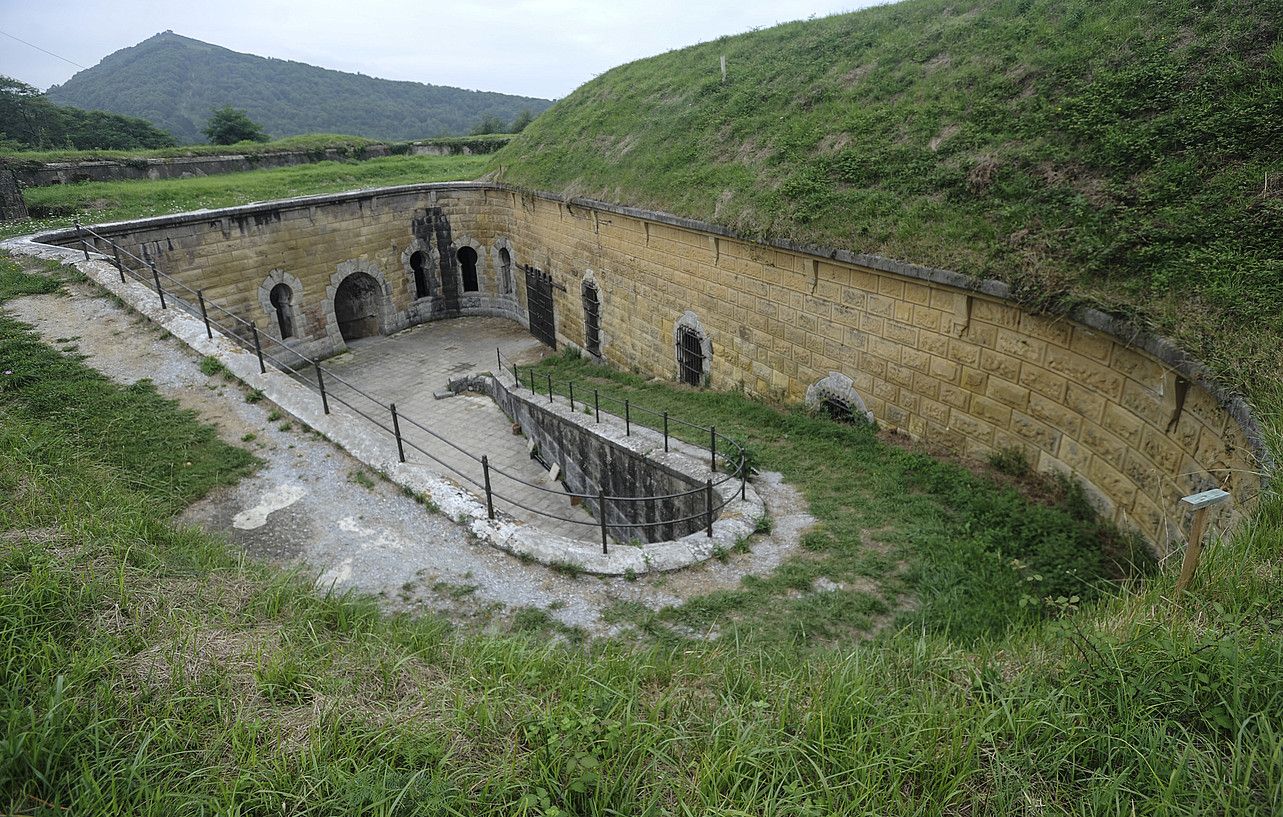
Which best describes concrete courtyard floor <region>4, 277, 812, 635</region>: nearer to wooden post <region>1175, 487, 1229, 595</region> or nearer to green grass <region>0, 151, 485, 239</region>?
wooden post <region>1175, 487, 1229, 595</region>

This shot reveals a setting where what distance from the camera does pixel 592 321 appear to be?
16.0 metres

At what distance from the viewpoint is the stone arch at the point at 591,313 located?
50.8 feet

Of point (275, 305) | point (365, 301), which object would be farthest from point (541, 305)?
point (275, 305)

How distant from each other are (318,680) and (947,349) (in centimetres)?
691

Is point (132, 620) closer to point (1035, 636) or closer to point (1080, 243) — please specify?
Result: point (1035, 636)

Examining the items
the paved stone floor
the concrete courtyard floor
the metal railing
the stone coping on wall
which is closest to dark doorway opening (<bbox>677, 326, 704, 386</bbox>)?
the metal railing

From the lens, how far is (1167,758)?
2484 mm

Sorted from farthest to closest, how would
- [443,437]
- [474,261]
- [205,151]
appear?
[205,151], [474,261], [443,437]

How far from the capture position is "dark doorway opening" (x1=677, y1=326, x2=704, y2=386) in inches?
479

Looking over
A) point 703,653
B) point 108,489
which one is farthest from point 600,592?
point 108,489

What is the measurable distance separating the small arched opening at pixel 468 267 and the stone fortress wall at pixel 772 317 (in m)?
0.13

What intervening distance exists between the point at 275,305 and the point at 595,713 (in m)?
17.2

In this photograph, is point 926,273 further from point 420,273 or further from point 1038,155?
point 420,273

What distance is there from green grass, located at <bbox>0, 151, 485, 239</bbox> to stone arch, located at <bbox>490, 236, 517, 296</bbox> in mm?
3122
